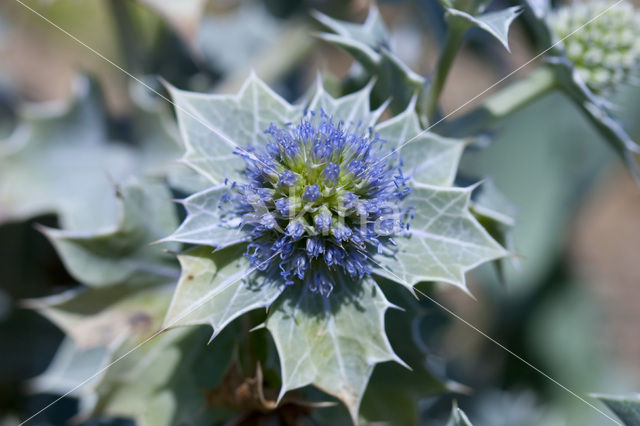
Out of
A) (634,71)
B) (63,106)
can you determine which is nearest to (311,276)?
(634,71)

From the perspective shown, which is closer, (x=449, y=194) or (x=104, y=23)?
(x=449, y=194)

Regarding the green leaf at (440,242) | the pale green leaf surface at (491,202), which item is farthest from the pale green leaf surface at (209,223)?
the pale green leaf surface at (491,202)

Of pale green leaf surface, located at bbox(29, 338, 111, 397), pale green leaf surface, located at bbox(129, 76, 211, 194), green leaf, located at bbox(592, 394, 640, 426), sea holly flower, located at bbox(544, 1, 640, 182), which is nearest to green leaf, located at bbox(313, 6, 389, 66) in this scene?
sea holly flower, located at bbox(544, 1, 640, 182)

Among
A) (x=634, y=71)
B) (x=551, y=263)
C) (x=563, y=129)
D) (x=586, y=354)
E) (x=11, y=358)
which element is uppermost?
(x=634, y=71)

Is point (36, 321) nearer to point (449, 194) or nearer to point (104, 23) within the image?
point (104, 23)

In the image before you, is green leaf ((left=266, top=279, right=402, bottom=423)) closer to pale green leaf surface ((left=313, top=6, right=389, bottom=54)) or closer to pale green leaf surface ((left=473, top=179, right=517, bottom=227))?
pale green leaf surface ((left=473, top=179, right=517, bottom=227))

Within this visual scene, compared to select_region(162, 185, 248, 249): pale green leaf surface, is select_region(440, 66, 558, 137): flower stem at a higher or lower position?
higher

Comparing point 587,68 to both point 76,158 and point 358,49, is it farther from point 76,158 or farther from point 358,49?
point 76,158
